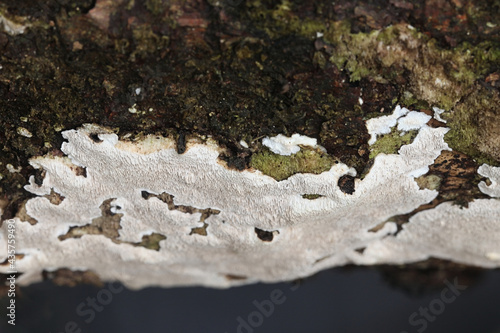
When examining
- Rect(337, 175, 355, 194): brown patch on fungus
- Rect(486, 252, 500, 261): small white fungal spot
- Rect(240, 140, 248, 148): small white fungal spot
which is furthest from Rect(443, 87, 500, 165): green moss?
Rect(486, 252, 500, 261): small white fungal spot

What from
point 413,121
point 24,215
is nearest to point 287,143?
point 413,121

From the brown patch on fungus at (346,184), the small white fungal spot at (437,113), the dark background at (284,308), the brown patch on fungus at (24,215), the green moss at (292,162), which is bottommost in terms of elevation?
the dark background at (284,308)

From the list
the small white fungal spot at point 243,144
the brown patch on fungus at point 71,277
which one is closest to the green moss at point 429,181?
the small white fungal spot at point 243,144

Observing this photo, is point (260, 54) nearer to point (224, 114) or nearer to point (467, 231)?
point (224, 114)

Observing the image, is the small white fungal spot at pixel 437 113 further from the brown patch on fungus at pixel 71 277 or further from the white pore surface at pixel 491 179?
the brown patch on fungus at pixel 71 277

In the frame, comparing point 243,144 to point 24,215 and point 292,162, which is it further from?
point 24,215
